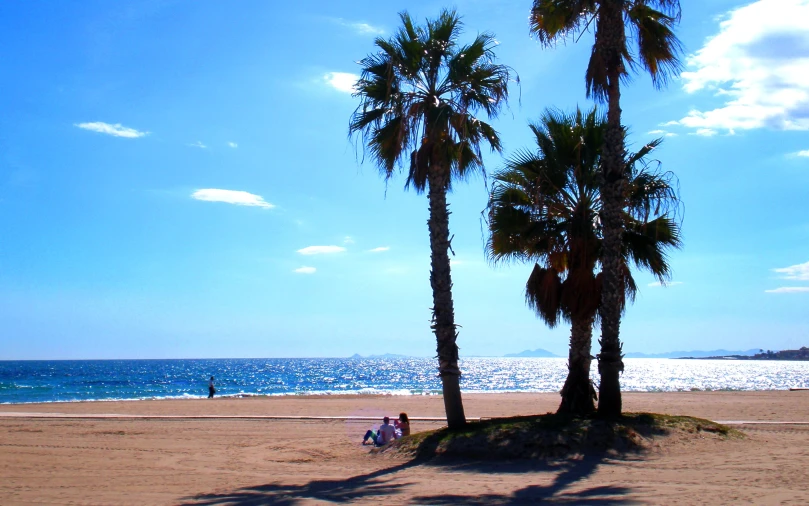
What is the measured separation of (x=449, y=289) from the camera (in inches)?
581

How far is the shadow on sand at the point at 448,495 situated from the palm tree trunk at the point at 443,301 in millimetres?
2142

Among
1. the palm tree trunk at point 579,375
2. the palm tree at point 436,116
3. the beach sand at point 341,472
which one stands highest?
the palm tree at point 436,116

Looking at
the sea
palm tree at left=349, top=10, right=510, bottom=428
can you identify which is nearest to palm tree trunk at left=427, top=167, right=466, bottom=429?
palm tree at left=349, top=10, right=510, bottom=428

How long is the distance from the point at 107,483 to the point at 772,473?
10.3 meters

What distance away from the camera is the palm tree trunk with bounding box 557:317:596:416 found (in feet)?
49.4

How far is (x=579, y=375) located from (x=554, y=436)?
8.93 feet

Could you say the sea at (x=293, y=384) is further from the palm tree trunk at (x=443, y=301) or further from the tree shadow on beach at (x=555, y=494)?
the tree shadow on beach at (x=555, y=494)

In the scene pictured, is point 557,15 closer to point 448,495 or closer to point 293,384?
point 448,495

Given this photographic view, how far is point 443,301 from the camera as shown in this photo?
578 inches

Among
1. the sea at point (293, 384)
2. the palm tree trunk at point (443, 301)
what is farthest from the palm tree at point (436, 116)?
the sea at point (293, 384)

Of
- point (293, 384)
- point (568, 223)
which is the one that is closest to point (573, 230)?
point (568, 223)

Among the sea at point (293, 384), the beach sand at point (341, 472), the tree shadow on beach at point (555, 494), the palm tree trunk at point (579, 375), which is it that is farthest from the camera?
the sea at point (293, 384)

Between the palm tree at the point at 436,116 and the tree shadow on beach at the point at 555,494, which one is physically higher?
the palm tree at the point at 436,116

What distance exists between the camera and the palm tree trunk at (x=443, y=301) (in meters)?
14.6
